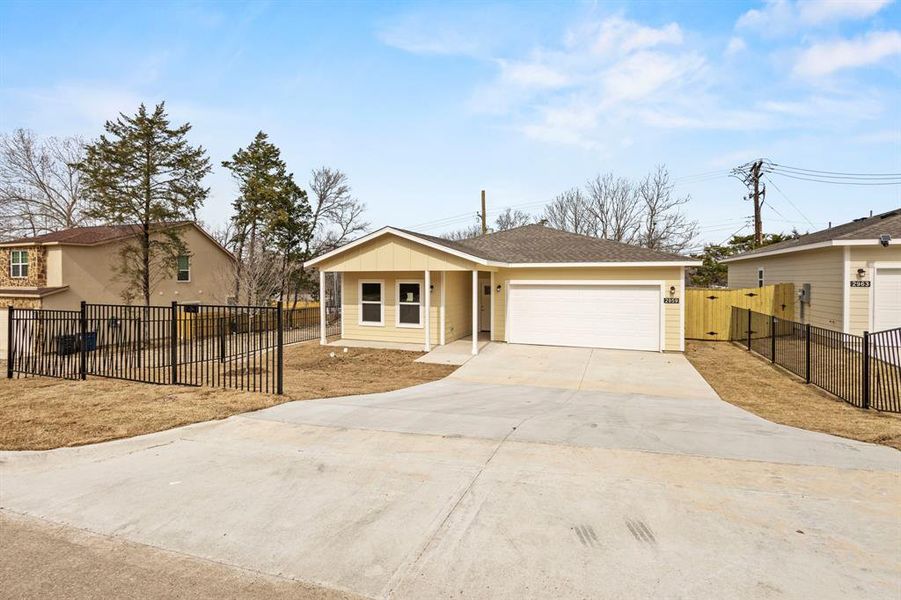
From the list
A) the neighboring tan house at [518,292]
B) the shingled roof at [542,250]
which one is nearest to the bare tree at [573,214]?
the shingled roof at [542,250]

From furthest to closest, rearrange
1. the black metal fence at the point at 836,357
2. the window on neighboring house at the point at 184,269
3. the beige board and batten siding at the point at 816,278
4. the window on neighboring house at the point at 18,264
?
the window on neighboring house at the point at 184,269 → the window on neighboring house at the point at 18,264 → the beige board and batten siding at the point at 816,278 → the black metal fence at the point at 836,357

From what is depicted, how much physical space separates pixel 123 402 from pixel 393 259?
8.92 metres

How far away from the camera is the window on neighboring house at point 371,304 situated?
16234mm

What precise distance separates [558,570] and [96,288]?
23792mm

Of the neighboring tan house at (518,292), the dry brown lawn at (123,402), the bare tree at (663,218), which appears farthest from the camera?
the bare tree at (663,218)

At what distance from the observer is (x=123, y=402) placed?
23.6 ft

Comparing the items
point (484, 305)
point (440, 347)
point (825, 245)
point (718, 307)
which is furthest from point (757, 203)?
point (440, 347)

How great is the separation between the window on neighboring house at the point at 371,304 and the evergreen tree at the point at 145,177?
28.4ft

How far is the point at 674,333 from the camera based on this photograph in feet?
45.9

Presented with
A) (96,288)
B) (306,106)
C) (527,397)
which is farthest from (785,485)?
(96,288)

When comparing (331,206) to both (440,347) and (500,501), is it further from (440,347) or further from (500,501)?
(500,501)

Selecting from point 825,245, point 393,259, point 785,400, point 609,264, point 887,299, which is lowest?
point 785,400

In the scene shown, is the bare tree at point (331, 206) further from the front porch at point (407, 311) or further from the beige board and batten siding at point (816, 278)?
the beige board and batten siding at point (816, 278)

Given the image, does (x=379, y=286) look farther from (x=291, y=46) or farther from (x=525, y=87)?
(x=525, y=87)
